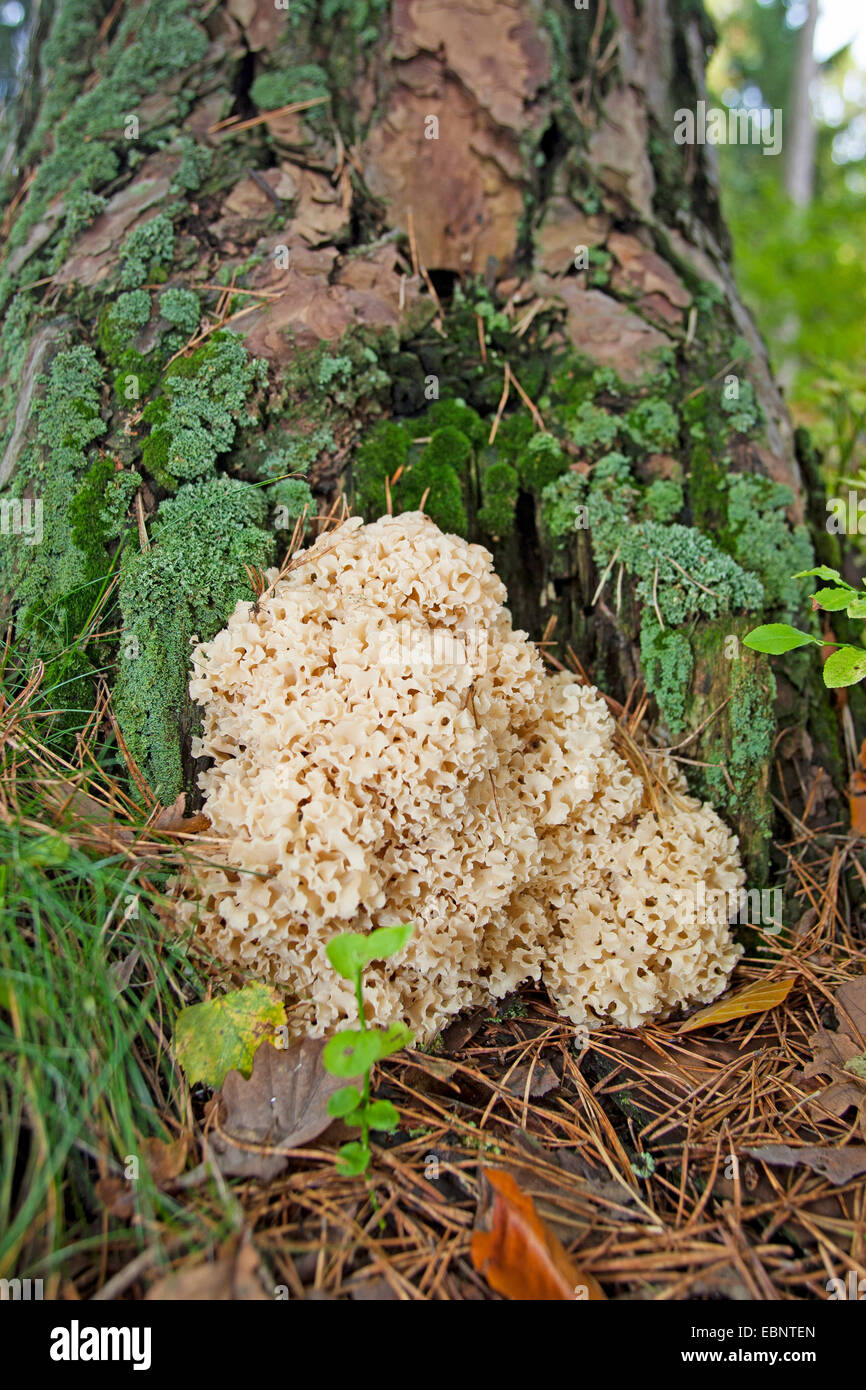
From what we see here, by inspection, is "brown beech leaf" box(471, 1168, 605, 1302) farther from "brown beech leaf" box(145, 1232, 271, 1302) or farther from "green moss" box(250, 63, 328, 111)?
"green moss" box(250, 63, 328, 111)

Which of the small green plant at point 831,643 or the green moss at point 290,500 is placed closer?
the small green plant at point 831,643

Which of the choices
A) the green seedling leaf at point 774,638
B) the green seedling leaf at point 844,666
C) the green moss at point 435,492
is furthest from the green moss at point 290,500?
the green seedling leaf at point 844,666

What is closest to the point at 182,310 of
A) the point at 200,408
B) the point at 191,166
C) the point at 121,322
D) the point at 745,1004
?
the point at 121,322

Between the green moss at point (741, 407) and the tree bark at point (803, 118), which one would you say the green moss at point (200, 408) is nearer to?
the green moss at point (741, 407)

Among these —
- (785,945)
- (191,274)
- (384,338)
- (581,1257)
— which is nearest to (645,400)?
(384,338)

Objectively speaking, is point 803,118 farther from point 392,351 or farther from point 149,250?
point 149,250
